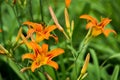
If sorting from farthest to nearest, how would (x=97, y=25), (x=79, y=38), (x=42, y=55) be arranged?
(x=79, y=38) < (x=97, y=25) < (x=42, y=55)

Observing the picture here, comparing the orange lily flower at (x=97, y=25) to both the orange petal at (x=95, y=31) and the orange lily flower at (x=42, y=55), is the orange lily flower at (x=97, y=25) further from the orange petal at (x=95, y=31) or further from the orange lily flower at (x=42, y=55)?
the orange lily flower at (x=42, y=55)

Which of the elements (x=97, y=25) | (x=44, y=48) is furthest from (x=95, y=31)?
(x=44, y=48)

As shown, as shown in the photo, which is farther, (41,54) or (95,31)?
(95,31)

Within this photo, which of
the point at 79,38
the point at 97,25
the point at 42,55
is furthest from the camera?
the point at 79,38

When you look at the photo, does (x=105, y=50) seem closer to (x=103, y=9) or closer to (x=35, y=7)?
(x=103, y=9)

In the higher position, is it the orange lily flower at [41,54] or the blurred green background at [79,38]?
the orange lily flower at [41,54]

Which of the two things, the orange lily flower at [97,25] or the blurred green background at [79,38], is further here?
the blurred green background at [79,38]

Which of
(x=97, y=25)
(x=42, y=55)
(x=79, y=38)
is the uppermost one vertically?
(x=97, y=25)

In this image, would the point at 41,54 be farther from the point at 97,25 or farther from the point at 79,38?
the point at 79,38

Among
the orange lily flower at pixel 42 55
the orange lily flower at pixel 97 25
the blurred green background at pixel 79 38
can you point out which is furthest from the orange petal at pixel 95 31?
the blurred green background at pixel 79 38

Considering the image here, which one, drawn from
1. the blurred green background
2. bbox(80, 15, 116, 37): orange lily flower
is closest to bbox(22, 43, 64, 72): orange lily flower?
bbox(80, 15, 116, 37): orange lily flower

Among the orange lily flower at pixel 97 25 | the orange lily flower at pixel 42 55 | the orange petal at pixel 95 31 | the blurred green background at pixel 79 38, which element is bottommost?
the blurred green background at pixel 79 38
